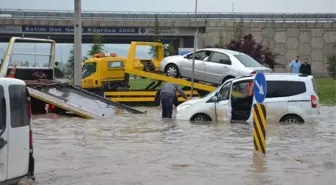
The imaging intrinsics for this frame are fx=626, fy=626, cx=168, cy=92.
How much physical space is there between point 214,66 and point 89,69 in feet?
20.8

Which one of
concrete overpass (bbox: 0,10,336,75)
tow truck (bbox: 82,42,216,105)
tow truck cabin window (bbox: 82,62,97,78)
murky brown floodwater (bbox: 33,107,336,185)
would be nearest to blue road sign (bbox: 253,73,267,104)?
murky brown floodwater (bbox: 33,107,336,185)

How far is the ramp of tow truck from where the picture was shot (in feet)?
59.4

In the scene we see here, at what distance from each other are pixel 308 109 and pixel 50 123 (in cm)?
697

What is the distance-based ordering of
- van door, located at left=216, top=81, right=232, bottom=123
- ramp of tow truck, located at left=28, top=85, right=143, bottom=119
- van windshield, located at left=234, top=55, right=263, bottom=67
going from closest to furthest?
van door, located at left=216, top=81, right=232, bottom=123
ramp of tow truck, located at left=28, top=85, right=143, bottom=119
van windshield, located at left=234, top=55, right=263, bottom=67

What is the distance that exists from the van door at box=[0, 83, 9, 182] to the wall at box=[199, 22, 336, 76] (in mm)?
43221

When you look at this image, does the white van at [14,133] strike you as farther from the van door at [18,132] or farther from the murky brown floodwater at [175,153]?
the murky brown floodwater at [175,153]

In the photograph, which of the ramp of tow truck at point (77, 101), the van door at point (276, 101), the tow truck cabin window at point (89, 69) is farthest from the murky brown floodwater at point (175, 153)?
the tow truck cabin window at point (89, 69)

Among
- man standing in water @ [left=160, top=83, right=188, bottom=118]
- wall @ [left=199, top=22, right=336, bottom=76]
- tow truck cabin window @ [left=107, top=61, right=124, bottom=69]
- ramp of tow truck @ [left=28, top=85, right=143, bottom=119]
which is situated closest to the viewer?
ramp of tow truck @ [left=28, top=85, right=143, bottom=119]

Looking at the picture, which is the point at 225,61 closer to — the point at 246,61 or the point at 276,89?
the point at 246,61

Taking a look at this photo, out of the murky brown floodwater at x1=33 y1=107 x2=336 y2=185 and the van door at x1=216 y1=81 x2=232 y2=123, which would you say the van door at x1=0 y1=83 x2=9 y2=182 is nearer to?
the murky brown floodwater at x1=33 y1=107 x2=336 y2=185

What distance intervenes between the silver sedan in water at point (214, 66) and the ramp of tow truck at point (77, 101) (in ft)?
12.4

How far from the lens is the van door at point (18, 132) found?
24.6ft

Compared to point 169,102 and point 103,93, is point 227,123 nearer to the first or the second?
point 169,102

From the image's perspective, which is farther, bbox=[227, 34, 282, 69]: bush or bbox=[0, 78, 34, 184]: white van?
bbox=[227, 34, 282, 69]: bush
